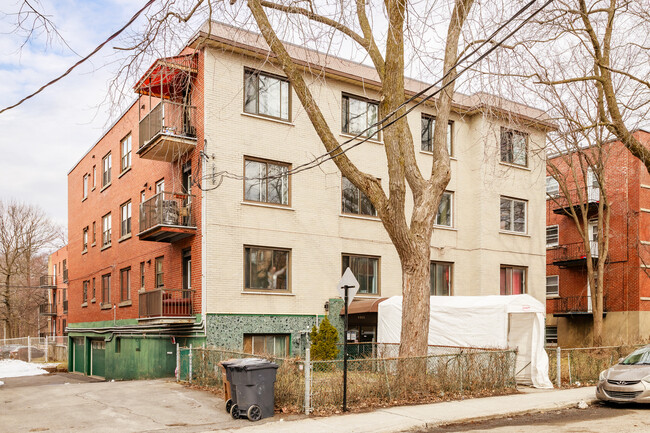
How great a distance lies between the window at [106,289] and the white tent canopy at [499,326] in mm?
16727

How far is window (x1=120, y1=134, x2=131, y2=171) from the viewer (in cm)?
2802

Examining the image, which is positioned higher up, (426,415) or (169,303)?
(169,303)

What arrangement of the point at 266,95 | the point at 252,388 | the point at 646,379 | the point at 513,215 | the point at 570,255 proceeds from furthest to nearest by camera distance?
the point at 570,255
the point at 513,215
the point at 266,95
the point at 646,379
the point at 252,388

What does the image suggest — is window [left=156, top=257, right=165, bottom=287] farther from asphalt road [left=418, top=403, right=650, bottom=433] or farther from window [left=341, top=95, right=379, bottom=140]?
asphalt road [left=418, top=403, right=650, bottom=433]

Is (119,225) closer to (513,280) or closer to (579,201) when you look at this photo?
(513,280)

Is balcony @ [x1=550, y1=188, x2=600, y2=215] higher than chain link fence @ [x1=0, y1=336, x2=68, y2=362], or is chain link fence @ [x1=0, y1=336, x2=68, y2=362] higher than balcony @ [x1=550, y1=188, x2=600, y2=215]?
balcony @ [x1=550, y1=188, x2=600, y2=215]

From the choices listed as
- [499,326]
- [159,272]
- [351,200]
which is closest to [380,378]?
[499,326]

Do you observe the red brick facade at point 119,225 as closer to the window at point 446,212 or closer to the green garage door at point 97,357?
the green garage door at point 97,357

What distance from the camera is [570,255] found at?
34.6 meters

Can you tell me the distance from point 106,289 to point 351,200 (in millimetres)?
13609

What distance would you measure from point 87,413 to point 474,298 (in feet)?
36.7

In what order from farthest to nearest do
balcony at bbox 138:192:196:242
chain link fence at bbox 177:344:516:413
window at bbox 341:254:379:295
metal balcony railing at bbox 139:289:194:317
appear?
1. window at bbox 341:254:379:295
2. balcony at bbox 138:192:196:242
3. metal balcony railing at bbox 139:289:194:317
4. chain link fence at bbox 177:344:516:413

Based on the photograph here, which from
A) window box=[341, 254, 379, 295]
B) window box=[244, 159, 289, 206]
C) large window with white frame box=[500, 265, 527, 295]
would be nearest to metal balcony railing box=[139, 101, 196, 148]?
window box=[244, 159, 289, 206]

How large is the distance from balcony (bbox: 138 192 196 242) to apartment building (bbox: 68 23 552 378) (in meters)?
0.05
